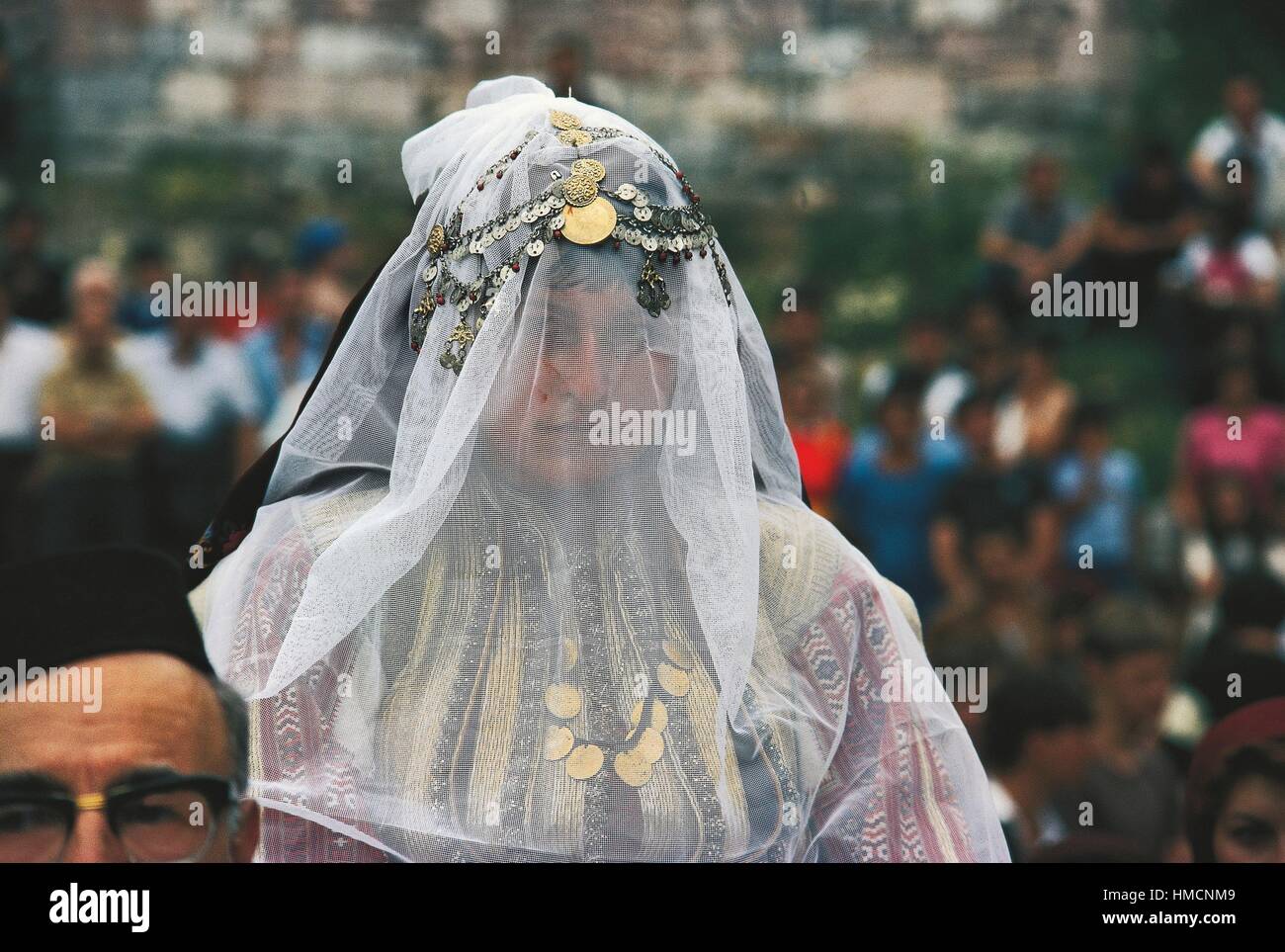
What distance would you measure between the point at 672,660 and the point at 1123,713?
8.23 ft

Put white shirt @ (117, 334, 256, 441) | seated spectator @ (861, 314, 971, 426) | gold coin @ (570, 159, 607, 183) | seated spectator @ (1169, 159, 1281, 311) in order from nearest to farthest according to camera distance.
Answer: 1. gold coin @ (570, 159, 607, 183)
2. white shirt @ (117, 334, 256, 441)
3. seated spectator @ (861, 314, 971, 426)
4. seated spectator @ (1169, 159, 1281, 311)

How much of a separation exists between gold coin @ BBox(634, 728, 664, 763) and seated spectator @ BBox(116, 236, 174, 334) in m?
3.62

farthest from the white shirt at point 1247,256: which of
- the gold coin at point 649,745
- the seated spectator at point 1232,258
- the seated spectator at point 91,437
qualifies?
the gold coin at point 649,745

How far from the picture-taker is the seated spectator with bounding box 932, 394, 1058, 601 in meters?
5.82

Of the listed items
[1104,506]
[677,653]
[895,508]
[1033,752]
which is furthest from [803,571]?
[1104,506]

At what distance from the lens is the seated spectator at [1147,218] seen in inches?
268

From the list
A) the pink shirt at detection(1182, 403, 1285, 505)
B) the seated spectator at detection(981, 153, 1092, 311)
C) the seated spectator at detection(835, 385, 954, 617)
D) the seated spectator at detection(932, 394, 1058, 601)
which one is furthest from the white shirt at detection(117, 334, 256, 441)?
the pink shirt at detection(1182, 403, 1285, 505)

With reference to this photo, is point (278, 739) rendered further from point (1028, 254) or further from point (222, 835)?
point (1028, 254)

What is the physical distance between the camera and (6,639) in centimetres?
256

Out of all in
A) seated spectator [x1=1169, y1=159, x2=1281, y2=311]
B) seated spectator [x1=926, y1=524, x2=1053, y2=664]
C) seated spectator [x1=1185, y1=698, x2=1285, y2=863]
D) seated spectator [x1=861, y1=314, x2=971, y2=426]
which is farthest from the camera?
seated spectator [x1=1169, y1=159, x2=1281, y2=311]

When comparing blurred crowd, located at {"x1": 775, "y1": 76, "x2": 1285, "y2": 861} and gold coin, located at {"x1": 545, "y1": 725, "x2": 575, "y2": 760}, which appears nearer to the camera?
gold coin, located at {"x1": 545, "y1": 725, "x2": 575, "y2": 760}

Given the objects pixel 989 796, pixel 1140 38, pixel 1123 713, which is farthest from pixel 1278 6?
pixel 989 796

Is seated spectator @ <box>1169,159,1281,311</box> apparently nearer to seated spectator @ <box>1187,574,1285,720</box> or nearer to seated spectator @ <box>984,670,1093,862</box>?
seated spectator @ <box>1187,574,1285,720</box>

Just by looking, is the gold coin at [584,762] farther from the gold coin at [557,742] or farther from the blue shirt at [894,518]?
the blue shirt at [894,518]
